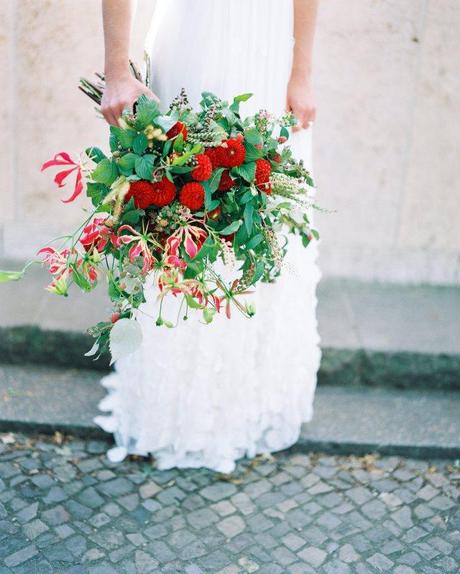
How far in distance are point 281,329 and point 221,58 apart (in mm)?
938

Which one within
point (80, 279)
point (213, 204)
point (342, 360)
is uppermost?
point (213, 204)

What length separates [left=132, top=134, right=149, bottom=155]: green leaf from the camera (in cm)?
169

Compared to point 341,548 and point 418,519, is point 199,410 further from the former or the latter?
point 418,519

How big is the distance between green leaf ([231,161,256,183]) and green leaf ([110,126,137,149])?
25 cm

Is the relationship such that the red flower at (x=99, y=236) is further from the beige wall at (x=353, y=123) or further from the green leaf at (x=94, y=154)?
the beige wall at (x=353, y=123)

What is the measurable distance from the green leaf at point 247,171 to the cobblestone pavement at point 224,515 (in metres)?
1.18

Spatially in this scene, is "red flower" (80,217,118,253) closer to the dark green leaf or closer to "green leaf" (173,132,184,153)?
the dark green leaf

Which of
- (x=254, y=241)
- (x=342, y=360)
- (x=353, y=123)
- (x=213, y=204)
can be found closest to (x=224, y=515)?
(x=342, y=360)

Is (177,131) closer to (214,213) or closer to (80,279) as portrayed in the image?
(214,213)

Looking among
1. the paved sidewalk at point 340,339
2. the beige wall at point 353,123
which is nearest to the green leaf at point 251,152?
the paved sidewalk at point 340,339

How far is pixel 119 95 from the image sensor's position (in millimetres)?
2031

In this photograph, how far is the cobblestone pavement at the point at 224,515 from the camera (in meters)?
2.19

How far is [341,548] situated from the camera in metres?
2.26

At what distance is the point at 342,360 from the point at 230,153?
149 cm
